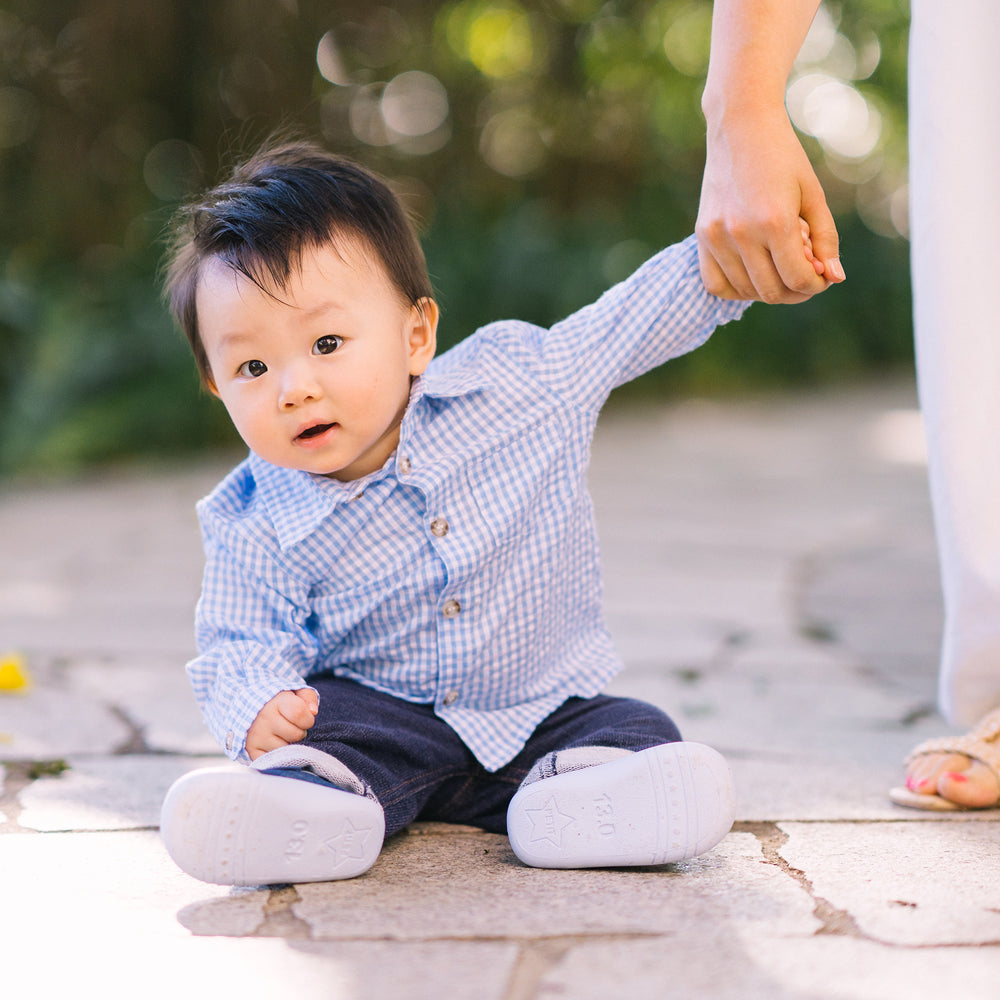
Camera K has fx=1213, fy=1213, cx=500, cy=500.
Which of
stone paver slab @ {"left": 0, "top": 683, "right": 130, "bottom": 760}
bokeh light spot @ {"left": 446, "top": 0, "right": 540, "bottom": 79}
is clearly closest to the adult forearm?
stone paver slab @ {"left": 0, "top": 683, "right": 130, "bottom": 760}

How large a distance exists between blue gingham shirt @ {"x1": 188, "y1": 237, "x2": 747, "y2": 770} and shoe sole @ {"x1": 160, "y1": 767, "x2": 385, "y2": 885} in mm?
248

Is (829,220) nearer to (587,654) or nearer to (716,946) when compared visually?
(587,654)

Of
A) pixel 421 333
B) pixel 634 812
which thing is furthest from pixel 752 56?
pixel 634 812

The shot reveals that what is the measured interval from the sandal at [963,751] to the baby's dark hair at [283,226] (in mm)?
895

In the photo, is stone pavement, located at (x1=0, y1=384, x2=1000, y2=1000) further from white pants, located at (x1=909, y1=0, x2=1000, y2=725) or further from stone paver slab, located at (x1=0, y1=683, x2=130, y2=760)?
white pants, located at (x1=909, y1=0, x2=1000, y2=725)

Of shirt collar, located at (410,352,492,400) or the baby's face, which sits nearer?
the baby's face

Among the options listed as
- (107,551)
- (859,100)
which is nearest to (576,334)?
(107,551)

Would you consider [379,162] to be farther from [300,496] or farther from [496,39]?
[300,496]

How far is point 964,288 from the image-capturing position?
157 centimetres

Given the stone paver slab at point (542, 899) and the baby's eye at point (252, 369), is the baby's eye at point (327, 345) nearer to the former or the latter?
the baby's eye at point (252, 369)

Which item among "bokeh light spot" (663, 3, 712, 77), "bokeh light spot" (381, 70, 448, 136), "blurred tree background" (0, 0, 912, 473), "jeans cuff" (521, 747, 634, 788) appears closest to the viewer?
"jeans cuff" (521, 747, 634, 788)

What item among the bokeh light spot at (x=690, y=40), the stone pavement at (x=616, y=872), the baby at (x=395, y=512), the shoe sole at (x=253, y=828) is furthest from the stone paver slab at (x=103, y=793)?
the bokeh light spot at (x=690, y=40)

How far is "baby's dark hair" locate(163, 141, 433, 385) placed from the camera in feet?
4.74

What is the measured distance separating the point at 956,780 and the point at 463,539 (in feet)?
2.26
